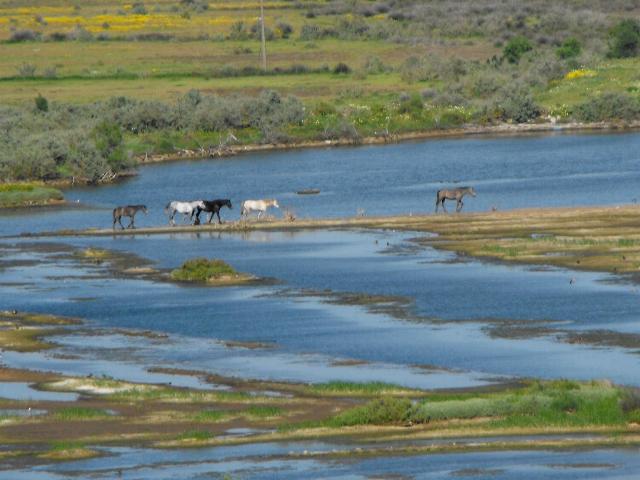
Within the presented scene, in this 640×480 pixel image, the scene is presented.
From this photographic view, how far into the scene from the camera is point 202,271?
4728 cm

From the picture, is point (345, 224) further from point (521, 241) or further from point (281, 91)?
point (281, 91)

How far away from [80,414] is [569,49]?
9272cm

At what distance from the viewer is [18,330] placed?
40.9 m

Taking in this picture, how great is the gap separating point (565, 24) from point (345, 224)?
81.8m

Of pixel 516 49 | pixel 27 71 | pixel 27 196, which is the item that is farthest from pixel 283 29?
pixel 27 196

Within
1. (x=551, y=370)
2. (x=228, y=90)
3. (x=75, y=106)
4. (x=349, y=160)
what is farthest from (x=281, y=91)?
(x=551, y=370)

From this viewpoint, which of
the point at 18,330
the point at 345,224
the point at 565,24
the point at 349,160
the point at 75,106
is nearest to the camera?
the point at 18,330

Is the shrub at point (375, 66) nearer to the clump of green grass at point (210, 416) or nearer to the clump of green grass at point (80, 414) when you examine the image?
the clump of green grass at point (80, 414)

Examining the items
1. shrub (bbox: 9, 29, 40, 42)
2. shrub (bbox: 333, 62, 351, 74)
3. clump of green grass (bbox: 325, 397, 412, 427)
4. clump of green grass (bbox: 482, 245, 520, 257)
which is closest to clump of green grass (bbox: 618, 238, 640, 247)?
clump of green grass (bbox: 482, 245, 520, 257)

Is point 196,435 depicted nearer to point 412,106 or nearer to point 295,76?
point 412,106

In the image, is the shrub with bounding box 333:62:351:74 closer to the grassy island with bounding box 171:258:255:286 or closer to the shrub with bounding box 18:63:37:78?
the shrub with bounding box 18:63:37:78

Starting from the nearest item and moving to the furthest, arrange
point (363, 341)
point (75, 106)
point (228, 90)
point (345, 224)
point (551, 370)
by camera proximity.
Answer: point (551, 370)
point (363, 341)
point (345, 224)
point (75, 106)
point (228, 90)

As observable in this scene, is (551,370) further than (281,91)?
No

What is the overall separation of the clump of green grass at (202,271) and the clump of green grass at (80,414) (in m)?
17.4
